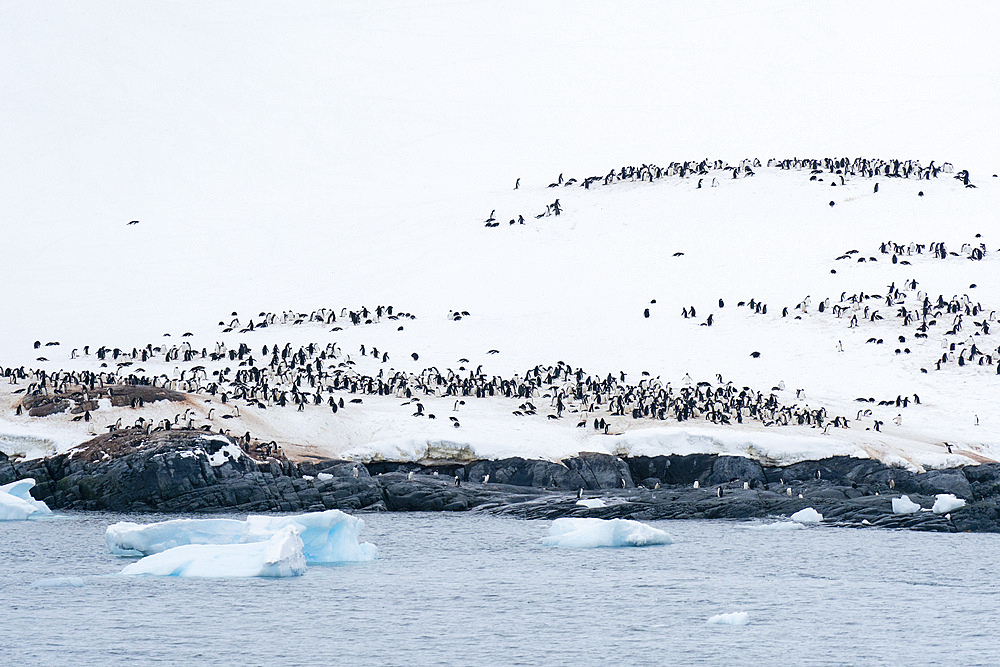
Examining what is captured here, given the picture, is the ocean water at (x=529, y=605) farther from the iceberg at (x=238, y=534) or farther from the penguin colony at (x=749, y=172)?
the penguin colony at (x=749, y=172)

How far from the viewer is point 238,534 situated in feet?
88.9

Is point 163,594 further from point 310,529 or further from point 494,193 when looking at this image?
point 494,193

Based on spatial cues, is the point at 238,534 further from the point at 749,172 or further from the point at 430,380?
the point at 749,172

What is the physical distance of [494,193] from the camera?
114 m

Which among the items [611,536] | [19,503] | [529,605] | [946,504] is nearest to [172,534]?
[529,605]

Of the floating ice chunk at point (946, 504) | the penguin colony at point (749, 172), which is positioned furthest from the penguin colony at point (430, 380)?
the penguin colony at point (749, 172)

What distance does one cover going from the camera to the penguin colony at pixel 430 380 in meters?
47.2

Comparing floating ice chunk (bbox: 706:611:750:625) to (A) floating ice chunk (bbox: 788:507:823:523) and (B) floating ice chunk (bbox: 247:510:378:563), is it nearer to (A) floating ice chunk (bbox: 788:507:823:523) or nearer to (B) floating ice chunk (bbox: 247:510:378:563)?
(B) floating ice chunk (bbox: 247:510:378:563)

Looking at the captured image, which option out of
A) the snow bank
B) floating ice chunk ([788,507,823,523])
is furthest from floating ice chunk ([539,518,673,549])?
A: the snow bank

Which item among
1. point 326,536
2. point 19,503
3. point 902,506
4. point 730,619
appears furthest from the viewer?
point 19,503

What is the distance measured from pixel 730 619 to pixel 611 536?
10888mm

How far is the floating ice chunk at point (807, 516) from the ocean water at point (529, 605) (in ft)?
10.8

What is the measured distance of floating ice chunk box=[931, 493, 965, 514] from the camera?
1358 inches

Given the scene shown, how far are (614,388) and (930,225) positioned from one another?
4338 centimetres
